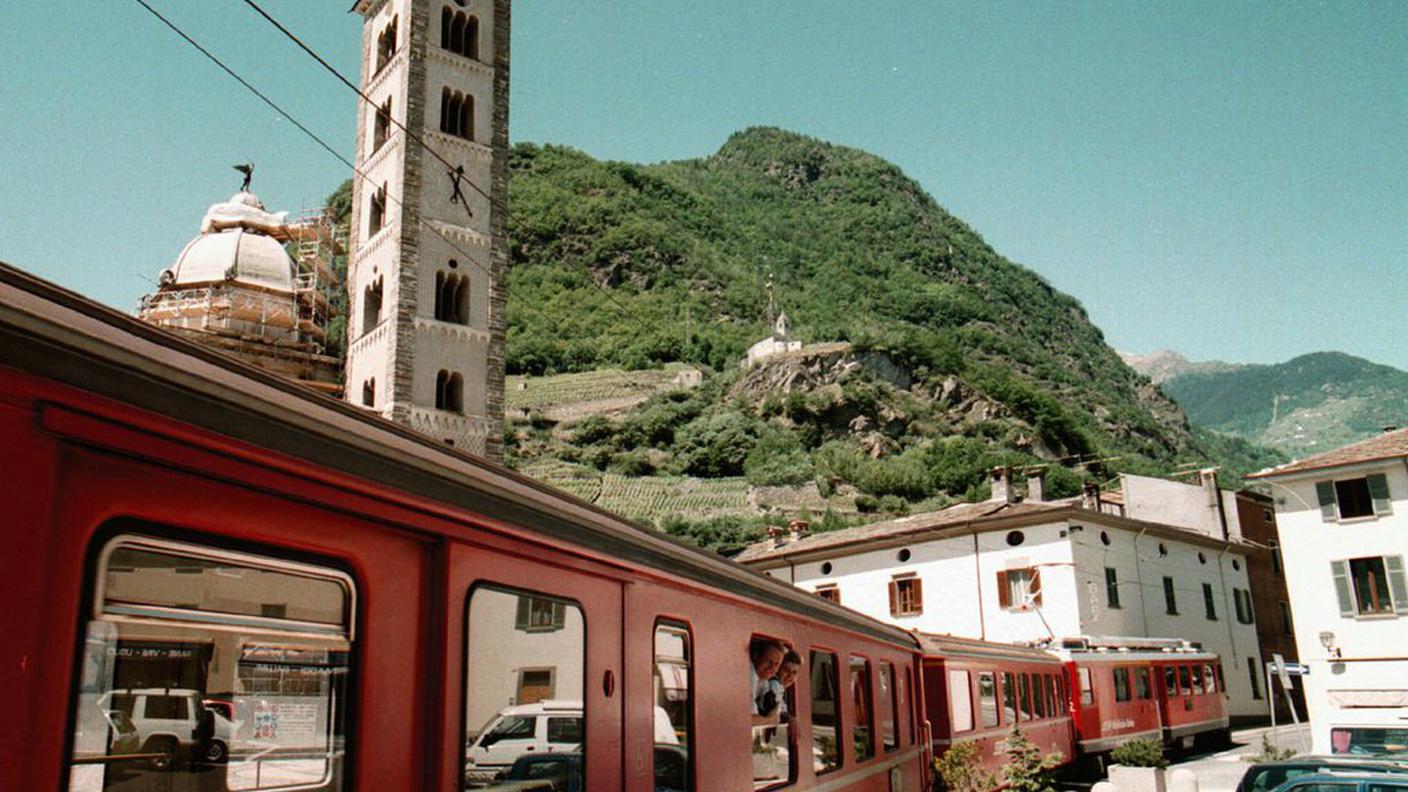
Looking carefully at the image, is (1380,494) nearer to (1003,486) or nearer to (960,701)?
(1003,486)

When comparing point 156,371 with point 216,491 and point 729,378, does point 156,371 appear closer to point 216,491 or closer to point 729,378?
point 216,491

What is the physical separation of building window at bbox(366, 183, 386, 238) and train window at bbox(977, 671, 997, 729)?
28.2 m

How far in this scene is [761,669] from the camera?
22.8 feet

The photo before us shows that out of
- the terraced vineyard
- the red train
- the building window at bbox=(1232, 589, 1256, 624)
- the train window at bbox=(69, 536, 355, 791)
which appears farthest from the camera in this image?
the terraced vineyard

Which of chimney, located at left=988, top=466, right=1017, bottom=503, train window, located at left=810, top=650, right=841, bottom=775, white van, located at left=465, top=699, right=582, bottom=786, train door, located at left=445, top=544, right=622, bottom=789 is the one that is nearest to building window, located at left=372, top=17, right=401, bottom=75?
chimney, located at left=988, top=466, right=1017, bottom=503

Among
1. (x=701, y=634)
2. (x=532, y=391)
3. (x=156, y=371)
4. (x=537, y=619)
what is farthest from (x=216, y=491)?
(x=532, y=391)

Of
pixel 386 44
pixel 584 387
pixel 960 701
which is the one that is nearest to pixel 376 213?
pixel 386 44

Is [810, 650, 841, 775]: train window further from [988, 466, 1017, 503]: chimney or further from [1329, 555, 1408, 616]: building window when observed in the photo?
[988, 466, 1017, 503]: chimney

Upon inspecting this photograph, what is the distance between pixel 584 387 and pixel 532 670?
102960mm

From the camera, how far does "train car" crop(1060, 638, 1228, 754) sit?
2095 centimetres

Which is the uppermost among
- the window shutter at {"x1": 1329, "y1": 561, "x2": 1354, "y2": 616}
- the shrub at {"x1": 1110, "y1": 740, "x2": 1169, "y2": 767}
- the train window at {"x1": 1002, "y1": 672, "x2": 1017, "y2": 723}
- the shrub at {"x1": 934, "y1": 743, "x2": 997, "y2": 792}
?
the window shutter at {"x1": 1329, "y1": 561, "x2": 1354, "y2": 616}

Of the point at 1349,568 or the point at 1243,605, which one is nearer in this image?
the point at 1349,568

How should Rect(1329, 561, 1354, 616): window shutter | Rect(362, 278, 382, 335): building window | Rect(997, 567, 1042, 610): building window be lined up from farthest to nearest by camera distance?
Rect(362, 278, 382, 335): building window → Rect(997, 567, 1042, 610): building window → Rect(1329, 561, 1354, 616): window shutter

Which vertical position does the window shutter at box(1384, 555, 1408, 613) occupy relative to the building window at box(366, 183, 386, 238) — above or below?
below
